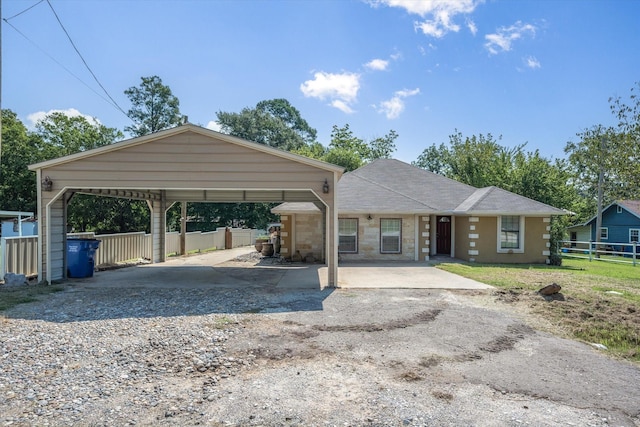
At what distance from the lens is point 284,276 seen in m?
11.5

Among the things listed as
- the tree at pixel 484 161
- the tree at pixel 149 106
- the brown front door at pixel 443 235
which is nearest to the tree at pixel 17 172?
the tree at pixel 149 106

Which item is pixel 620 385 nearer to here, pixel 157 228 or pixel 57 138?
pixel 157 228

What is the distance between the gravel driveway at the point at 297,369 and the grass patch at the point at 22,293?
52 centimetres

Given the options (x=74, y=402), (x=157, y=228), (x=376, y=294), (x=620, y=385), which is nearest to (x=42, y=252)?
(x=157, y=228)

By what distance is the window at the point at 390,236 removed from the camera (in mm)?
15398

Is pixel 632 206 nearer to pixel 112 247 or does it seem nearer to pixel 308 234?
pixel 308 234

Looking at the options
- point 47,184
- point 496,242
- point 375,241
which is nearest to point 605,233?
point 496,242

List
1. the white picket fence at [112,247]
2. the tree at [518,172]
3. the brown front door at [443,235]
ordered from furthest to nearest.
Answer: the tree at [518,172] → the brown front door at [443,235] → the white picket fence at [112,247]

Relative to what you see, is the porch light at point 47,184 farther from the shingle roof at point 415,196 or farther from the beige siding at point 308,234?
the shingle roof at point 415,196

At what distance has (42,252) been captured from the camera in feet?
31.0

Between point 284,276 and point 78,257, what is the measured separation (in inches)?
229

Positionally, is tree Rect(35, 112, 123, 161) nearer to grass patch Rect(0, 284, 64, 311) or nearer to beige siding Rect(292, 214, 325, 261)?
beige siding Rect(292, 214, 325, 261)

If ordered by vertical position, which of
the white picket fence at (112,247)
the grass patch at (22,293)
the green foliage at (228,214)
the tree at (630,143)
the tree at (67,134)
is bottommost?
the grass patch at (22,293)

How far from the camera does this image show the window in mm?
15398
